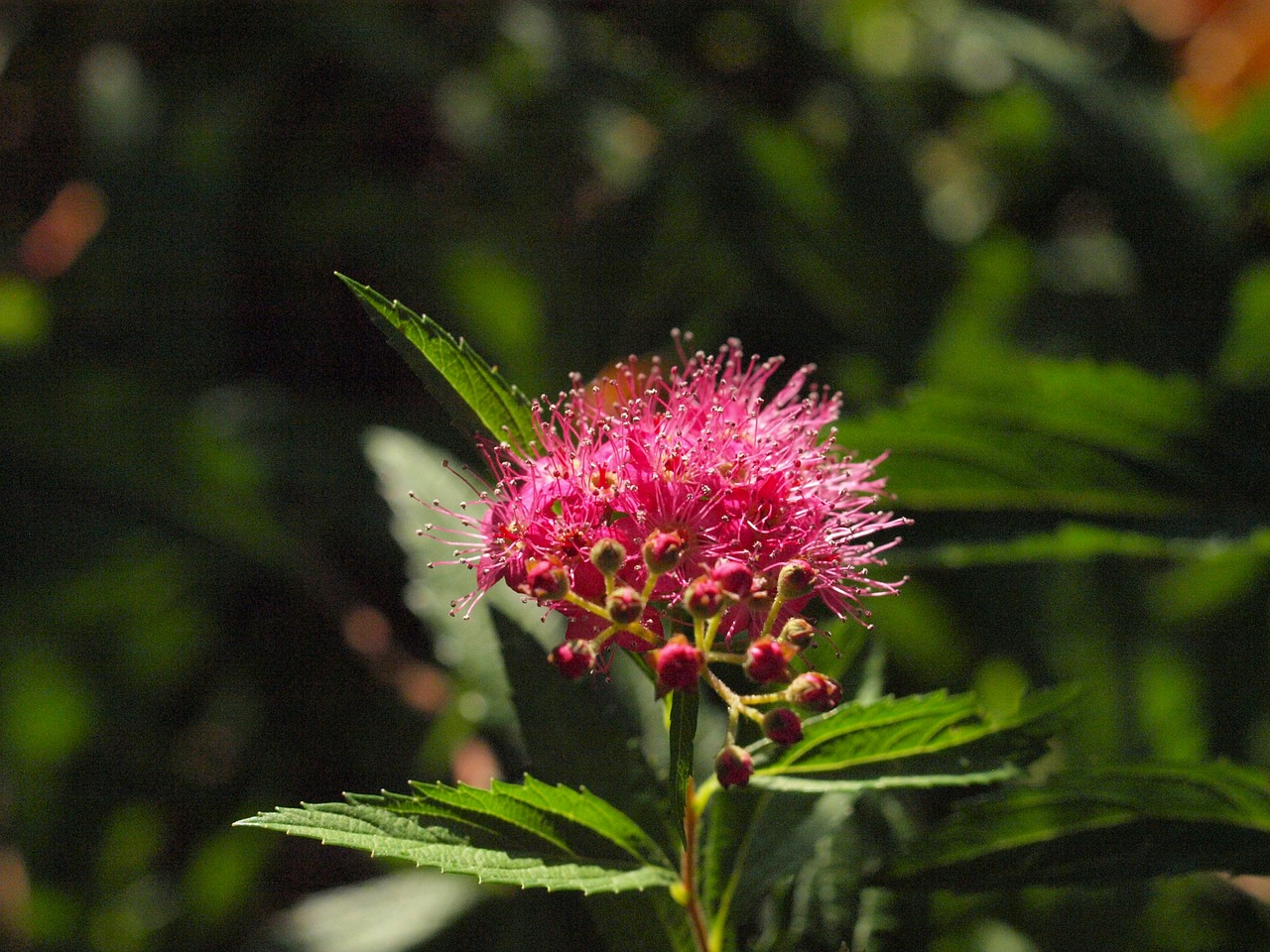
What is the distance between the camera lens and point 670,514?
28.2 inches

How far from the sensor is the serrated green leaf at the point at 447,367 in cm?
66

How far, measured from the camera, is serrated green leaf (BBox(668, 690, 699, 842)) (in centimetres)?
63

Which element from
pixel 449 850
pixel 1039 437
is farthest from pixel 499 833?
pixel 1039 437

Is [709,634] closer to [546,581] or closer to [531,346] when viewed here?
[546,581]

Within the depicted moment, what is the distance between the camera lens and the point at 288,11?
219 centimetres

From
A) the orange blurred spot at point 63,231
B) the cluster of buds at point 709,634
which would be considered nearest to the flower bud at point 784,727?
the cluster of buds at point 709,634

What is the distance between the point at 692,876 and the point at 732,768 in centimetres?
14

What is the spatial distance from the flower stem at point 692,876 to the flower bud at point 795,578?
0.14 m

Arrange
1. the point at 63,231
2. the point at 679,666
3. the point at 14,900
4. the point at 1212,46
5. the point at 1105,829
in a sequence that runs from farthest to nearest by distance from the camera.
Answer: the point at 1212,46 < the point at 63,231 < the point at 14,900 < the point at 1105,829 < the point at 679,666

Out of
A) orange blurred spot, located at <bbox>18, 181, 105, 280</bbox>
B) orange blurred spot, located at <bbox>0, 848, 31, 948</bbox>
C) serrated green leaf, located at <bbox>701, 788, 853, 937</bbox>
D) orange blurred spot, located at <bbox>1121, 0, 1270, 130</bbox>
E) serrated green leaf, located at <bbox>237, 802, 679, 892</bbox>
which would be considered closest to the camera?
serrated green leaf, located at <bbox>237, 802, 679, 892</bbox>

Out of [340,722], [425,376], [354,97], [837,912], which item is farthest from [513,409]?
[354,97]

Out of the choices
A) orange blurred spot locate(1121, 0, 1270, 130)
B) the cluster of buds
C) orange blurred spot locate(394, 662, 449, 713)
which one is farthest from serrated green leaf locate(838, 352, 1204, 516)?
orange blurred spot locate(1121, 0, 1270, 130)

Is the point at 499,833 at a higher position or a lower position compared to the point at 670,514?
lower

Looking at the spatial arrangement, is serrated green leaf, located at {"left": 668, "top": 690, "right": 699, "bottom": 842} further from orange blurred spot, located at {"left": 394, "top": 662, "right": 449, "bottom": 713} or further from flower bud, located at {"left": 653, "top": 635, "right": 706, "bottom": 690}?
orange blurred spot, located at {"left": 394, "top": 662, "right": 449, "bottom": 713}
